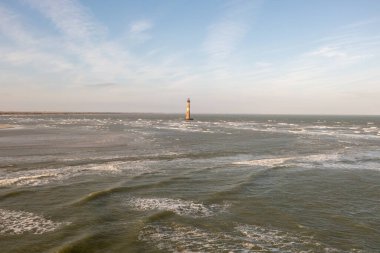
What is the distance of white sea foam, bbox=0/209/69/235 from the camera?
421 inches

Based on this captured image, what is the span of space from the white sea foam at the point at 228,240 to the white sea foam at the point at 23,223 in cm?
304

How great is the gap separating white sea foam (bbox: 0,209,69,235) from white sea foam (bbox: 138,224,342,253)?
3038mm

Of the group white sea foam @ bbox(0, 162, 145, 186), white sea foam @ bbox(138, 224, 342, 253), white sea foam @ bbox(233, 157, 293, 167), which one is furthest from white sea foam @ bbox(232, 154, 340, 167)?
white sea foam @ bbox(138, 224, 342, 253)

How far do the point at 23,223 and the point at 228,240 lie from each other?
6.63 metres

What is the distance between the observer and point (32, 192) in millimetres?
15406

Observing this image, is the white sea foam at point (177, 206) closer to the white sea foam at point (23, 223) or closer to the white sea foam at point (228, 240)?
the white sea foam at point (228, 240)

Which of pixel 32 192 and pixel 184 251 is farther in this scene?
pixel 32 192

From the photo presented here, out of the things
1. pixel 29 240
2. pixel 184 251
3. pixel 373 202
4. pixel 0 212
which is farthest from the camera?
pixel 373 202

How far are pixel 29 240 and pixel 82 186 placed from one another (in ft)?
22.8

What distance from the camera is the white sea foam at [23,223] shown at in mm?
10695

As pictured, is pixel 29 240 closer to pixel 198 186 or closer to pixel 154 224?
pixel 154 224

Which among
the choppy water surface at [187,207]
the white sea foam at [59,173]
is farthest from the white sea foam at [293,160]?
the white sea foam at [59,173]

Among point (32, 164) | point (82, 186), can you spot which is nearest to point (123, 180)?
point (82, 186)

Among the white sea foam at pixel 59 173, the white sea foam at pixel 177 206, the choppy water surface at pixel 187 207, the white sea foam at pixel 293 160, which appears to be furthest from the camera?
the white sea foam at pixel 293 160
